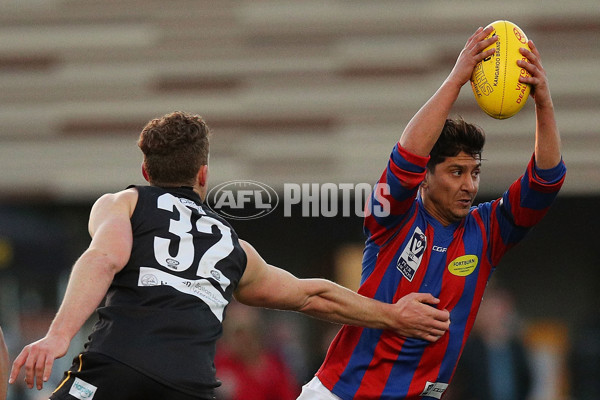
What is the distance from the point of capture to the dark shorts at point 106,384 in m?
4.21

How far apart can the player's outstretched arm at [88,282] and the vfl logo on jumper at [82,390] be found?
0.60ft

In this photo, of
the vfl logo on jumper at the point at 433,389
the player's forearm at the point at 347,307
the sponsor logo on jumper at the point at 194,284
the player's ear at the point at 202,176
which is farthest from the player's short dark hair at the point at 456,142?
the sponsor logo on jumper at the point at 194,284

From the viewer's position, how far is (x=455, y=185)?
5305mm

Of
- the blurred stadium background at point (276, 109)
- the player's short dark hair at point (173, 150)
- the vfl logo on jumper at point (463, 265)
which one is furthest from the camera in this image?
the blurred stadium background at point (276, 109)

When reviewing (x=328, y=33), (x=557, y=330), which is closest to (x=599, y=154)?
(x=557, y=330)

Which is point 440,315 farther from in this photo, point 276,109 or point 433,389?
point 276,109

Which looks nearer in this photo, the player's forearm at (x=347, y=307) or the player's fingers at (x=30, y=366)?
the player's fingers at (x=30, y=366)

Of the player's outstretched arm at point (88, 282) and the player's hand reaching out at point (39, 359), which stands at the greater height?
the player's outstretched arm at point (88, 282)

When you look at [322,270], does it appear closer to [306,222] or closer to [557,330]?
[306,222]

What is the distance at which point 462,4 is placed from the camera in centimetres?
1307

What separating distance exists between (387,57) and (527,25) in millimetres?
1958

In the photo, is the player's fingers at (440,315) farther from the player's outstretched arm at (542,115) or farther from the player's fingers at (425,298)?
the player's outstretched arm at (542,115)

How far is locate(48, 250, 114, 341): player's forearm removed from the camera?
410 centimetres

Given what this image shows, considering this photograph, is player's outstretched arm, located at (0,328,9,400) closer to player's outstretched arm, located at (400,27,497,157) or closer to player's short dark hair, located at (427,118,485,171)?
player's outstretched arm, located at (400,27,497,157)
